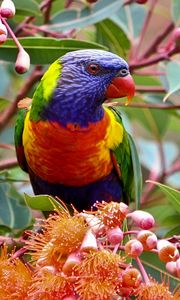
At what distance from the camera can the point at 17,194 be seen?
2.58m

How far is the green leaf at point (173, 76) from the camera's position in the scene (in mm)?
2125

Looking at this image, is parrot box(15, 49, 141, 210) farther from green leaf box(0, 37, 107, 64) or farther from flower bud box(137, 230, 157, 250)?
flower bud box(137, 230, 157, 250)

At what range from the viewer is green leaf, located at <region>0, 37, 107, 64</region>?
2068 mm

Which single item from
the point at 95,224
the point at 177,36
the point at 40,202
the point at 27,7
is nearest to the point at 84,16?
the point at 27,7

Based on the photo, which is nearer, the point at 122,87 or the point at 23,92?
the point at 122,87

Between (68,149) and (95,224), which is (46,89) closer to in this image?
(68,149)

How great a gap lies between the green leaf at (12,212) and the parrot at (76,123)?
0.12 m

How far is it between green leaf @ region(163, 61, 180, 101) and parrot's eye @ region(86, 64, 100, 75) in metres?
0.21

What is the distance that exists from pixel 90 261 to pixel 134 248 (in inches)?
3.6

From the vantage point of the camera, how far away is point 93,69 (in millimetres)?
2238

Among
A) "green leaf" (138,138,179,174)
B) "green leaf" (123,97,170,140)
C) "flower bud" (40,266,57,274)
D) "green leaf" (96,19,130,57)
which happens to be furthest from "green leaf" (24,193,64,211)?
"green leaf" (138,138,179,174)

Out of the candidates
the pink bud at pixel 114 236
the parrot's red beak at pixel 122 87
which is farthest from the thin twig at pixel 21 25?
the pink bud at pixel 114 236

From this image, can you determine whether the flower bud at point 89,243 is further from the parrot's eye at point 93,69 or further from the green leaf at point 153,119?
the green leaf at point 153,119

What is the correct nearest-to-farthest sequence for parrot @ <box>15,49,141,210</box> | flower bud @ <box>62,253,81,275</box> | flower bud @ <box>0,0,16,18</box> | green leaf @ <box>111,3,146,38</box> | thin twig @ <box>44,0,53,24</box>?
1. flower bud @ <box>62,253,81,275</box>
2. flower bud @ <box>0,0,16,18</box>
3. parrot @ <box>15,49,141,210</box>
4. thin twig @ <box>44,0,53,24</box>
5. green leaf @ <box>111,3,146,38</box>
